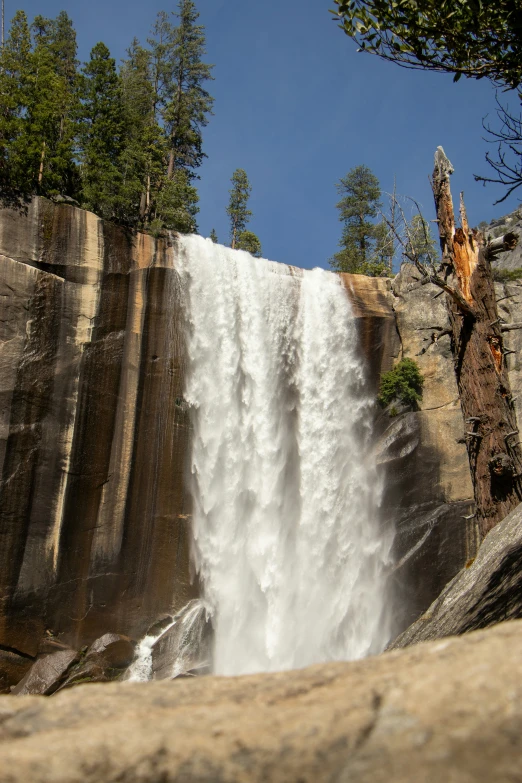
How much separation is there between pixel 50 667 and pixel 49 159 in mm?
16420

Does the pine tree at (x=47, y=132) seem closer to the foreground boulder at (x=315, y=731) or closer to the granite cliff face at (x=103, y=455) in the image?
the granite cliff face at (x=103, y=455)

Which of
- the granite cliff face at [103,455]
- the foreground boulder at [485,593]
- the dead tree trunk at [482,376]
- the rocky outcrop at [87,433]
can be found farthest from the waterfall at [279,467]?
the dead tree trunk at [482,376]

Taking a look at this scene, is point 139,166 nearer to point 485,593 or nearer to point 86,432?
point 86,432

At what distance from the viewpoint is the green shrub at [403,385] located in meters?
22.6

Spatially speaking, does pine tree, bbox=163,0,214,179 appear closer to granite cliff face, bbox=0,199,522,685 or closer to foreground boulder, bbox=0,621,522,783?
granite cliff face, bbox=0,199,522,685

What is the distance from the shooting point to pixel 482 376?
7375mm

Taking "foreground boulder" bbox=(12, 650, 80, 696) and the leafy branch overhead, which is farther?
"foreground boulder" bbox=(12, 650, 80, 696)

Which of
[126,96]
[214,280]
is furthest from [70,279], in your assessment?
[126,96]

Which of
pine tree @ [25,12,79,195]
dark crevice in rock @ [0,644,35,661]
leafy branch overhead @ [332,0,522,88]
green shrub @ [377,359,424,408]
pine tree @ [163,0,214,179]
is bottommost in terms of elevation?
dark crevice in rock @ [0,644,35,661]

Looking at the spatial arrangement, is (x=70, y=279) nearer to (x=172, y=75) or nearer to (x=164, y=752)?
(x=164, y=752)

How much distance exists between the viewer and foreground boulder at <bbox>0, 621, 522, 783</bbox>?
75.0 inches

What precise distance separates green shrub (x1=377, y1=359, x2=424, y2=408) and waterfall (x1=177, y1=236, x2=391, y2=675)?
738 millimetres

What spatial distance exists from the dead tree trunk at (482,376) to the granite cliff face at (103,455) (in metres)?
9.41

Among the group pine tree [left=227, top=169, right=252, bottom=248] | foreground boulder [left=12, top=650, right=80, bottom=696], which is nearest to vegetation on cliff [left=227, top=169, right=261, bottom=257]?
pine tree [left=227, top=169, right=252, bottom=248]
